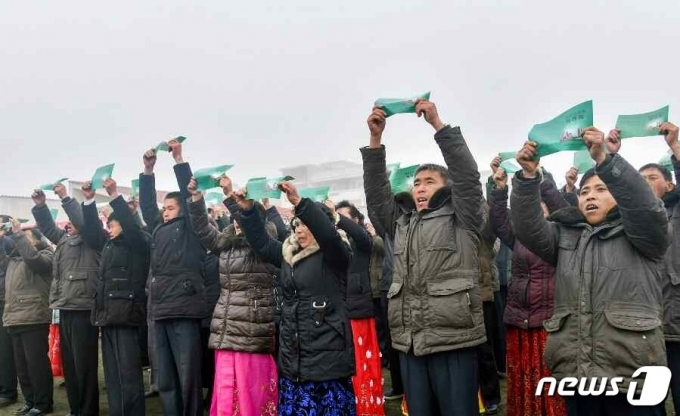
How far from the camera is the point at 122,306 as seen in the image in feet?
16.6

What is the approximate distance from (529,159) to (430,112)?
62cm

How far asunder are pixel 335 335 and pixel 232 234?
4.89ft

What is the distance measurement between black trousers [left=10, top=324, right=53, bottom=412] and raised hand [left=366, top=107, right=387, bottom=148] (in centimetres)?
504

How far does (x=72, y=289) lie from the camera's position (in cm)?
566

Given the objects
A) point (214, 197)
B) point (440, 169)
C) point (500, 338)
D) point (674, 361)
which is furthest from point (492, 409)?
point (214, 197)

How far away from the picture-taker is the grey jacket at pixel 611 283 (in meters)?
2.73

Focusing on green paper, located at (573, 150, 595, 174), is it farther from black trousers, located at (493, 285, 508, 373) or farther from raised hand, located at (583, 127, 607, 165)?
raised hand, located at (583, 127, 607, 165)

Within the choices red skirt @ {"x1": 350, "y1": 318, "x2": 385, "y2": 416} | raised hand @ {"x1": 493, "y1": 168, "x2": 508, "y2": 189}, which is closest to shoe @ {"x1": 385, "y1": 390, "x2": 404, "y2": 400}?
red skirt @ {"x1": 350, "y1": 318, "x2": 385, "y2": 416}

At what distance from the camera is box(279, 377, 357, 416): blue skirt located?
377cm

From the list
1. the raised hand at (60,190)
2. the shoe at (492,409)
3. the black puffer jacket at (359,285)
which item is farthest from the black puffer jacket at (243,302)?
the shoe at (492,409)

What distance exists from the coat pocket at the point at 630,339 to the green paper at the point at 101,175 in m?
4.47

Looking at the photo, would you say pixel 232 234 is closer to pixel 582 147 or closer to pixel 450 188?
pixel 450 188

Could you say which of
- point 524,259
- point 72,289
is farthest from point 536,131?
point 72,289

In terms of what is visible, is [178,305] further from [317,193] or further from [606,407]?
[606,407]
